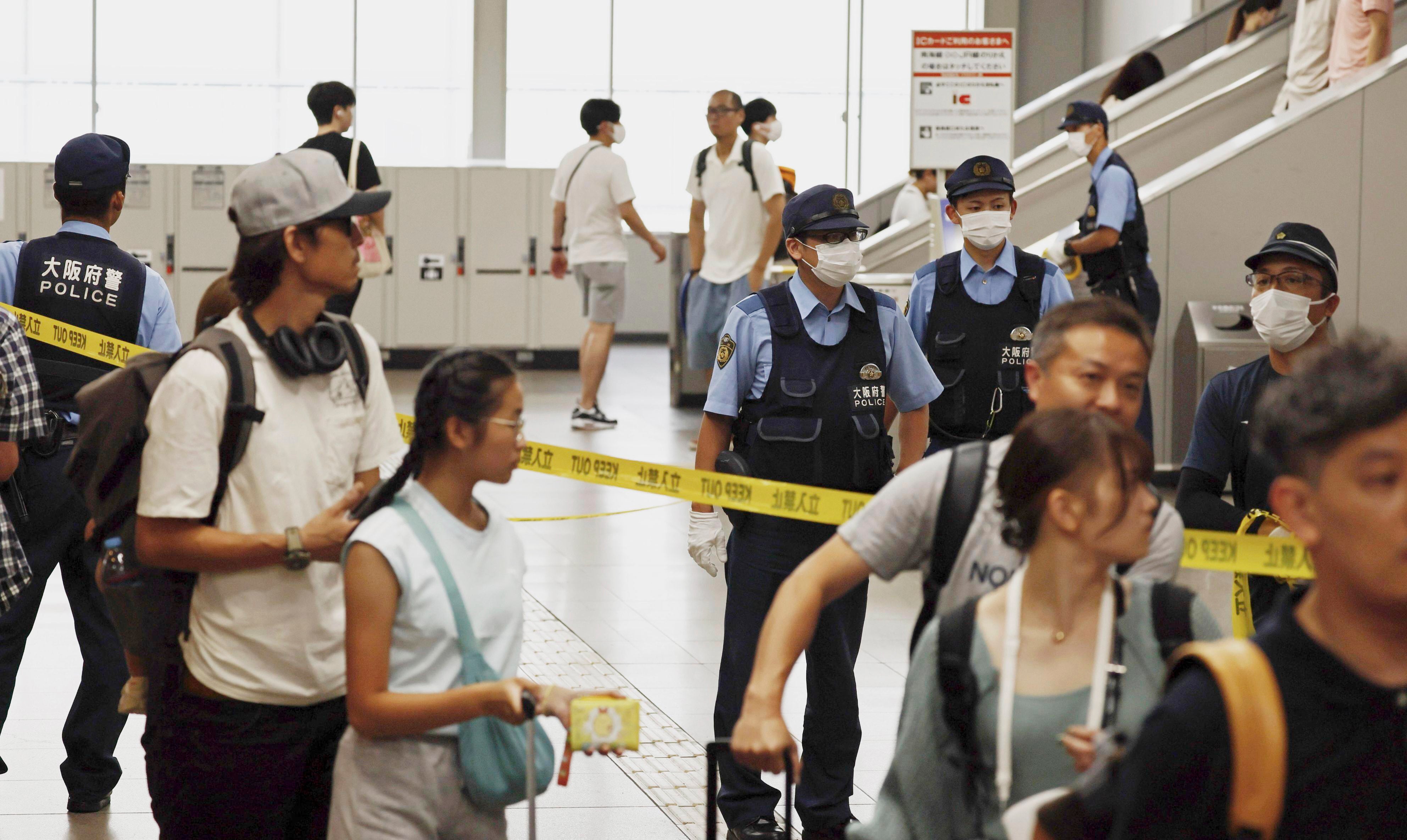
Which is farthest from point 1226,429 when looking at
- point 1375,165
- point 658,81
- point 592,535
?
point 658,81

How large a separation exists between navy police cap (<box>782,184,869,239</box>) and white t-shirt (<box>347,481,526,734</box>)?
6.95ft

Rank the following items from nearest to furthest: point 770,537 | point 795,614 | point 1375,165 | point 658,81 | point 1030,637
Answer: point 1030,637
point 795,614
point 770,537
point 1375,165
point 658,81

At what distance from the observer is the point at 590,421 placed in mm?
12039

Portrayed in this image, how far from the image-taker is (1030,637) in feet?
6.82

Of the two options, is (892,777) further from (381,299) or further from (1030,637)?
(381,299)

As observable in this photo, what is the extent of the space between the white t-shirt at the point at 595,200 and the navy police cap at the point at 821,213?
698cm

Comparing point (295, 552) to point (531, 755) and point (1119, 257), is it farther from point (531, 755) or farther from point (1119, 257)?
point (1119, 257)

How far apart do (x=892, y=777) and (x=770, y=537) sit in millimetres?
1981

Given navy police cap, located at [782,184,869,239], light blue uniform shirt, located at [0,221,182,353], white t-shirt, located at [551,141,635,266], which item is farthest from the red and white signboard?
light blue uniform shirt, located at [0,221,182,353]

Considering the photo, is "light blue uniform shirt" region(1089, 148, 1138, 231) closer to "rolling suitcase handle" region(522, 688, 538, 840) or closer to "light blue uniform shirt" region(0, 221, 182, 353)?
"light blue uniform shirt" region(0, 221, 182, 353)

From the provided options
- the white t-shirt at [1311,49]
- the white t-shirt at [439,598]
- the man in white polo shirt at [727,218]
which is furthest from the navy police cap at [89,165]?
the white t-shirt at [1311,49]

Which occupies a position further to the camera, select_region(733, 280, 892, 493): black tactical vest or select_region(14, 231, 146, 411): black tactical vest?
select_region(14, 231, 146, 411): black tactical vest

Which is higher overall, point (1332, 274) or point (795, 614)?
point (1332, 274)

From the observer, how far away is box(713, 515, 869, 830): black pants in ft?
13.5
